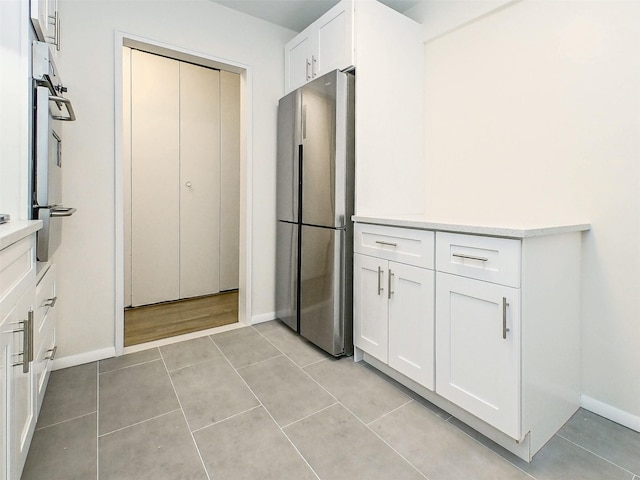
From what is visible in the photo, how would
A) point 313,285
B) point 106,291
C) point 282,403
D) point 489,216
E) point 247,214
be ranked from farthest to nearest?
point 247,214 → point 313,285 → point 106,291 → point 489,216 → point 282,403

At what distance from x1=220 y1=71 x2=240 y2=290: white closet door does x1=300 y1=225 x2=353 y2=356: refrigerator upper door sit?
169 cm

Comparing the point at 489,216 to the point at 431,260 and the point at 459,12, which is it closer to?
the point at 431,260

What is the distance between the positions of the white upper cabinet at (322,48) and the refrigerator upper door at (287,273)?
3.65 ft

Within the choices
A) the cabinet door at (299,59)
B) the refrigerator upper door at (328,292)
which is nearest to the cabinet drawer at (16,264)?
the refrigerator upper door at (328,292)

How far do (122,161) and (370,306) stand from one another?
178 centimetres

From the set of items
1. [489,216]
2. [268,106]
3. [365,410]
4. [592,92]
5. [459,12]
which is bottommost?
[365,410]

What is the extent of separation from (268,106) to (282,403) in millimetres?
2183

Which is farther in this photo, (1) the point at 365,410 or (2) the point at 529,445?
(1) the point at 365,410

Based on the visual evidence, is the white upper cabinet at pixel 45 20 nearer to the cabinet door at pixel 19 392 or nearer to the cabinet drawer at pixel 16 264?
the cabinet drawer at pixel 16 264

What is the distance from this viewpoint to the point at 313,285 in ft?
7.83

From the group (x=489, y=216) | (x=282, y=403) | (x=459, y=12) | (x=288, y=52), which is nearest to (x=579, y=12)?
(x=459, y=12)

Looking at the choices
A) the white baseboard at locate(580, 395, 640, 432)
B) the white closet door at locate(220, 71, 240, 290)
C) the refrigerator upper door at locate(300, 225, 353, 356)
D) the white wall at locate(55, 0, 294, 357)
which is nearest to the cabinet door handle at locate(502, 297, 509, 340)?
the white baseboard at locate(580, 395, 640, 432)

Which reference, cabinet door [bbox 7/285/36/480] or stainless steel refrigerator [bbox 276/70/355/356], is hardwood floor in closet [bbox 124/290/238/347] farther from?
cabinet door [bbox 7/285/36/480]

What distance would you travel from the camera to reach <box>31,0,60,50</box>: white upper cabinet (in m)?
1.33
